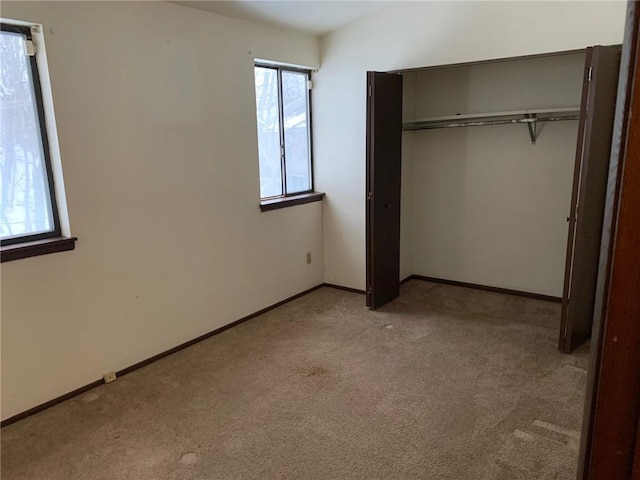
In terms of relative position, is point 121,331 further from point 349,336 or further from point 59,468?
point 349,336

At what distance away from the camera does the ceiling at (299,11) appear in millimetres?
3207

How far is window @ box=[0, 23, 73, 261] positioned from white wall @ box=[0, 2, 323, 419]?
0.36 ft

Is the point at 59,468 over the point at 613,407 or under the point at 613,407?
under

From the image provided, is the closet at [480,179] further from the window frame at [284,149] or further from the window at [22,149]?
the window at [22,149]

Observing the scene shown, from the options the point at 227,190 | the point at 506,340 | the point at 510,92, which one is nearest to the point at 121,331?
the point at 227,190

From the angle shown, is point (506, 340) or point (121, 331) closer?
point (121, 331)

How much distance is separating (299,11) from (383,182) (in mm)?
1520

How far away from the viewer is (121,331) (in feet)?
9.78

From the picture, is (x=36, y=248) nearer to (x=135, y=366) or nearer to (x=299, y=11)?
(x=135, y=366)

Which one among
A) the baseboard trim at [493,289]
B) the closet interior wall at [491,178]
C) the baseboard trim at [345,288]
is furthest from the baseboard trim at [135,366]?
the closet interior wall at [491,178]

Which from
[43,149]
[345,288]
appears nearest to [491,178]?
[345,288]

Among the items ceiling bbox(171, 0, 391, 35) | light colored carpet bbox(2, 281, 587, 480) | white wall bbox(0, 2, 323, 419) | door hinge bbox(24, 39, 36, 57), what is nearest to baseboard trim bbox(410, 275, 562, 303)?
light colored carpet bbox(2, 281, 587, 480)

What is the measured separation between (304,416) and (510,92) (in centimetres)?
330

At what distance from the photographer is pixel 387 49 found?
3898 mm
